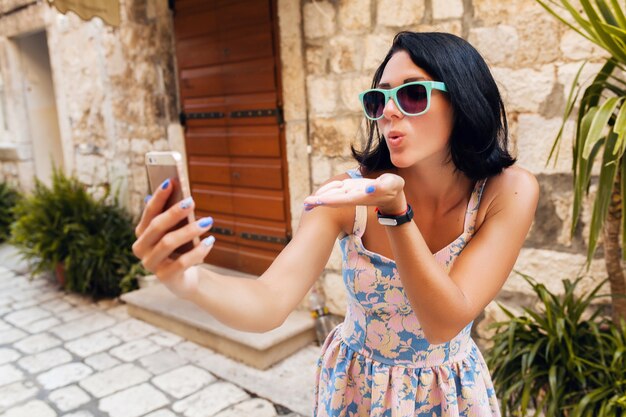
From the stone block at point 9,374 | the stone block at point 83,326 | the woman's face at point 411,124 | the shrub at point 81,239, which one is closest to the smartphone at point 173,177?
the woman's face at point 411,124

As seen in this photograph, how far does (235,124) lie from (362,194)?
380 cm

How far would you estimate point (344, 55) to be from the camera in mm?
3533

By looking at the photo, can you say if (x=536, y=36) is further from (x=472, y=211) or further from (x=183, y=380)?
(x=183, y=380)

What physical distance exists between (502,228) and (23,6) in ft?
25.3

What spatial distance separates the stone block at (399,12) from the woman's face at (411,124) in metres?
2.06

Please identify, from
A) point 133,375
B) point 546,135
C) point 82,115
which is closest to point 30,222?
point 82,115

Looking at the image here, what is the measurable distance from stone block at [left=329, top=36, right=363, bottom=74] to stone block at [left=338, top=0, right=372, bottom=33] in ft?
0.23

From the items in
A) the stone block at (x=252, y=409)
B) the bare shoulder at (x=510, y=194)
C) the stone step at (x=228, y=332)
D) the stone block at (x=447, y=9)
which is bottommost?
the stone block at (x=252, y=409)

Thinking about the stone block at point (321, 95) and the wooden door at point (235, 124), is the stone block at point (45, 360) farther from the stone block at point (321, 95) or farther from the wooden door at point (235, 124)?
the stone block at point (321, 95)

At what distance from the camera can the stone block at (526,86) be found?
2742 mm

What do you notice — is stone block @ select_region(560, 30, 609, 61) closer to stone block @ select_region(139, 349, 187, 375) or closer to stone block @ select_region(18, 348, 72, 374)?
stone block @ select_region(139, 349, 187, 375)

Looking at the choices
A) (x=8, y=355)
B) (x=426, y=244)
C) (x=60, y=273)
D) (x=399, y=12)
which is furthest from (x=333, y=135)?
(x=60, y=273)

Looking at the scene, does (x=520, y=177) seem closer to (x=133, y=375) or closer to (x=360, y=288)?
(x=360, y=288)

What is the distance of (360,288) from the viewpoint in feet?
4.36
